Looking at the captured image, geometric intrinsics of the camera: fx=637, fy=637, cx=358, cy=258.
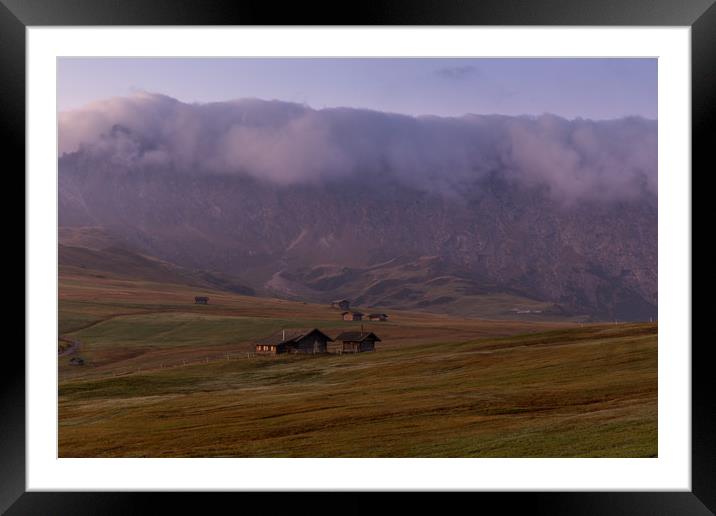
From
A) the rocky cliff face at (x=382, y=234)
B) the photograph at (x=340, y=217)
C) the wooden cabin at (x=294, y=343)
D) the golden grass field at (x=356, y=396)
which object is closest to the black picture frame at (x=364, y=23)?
the golden grass field at (x=356, y=396)

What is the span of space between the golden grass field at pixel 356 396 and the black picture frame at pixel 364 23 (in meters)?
7.90

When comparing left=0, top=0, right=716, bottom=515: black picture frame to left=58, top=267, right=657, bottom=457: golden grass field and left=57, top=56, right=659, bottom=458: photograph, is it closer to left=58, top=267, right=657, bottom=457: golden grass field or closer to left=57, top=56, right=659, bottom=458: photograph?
left=58, top=267, right=657, bottom=457: golden grass field

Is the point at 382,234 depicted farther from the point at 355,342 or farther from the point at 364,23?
the point at 364,23

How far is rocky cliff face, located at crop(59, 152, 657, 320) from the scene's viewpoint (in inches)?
3698

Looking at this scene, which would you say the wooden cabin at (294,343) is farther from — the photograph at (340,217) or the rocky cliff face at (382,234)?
the rocky cliff face at (382,234)

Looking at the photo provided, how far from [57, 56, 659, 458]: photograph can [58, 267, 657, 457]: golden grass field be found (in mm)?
358

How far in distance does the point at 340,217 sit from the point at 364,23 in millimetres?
107914

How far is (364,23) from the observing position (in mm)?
3166

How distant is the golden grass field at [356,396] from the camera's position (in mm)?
18344

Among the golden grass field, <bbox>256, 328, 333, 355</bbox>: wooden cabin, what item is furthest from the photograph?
the golden grass field

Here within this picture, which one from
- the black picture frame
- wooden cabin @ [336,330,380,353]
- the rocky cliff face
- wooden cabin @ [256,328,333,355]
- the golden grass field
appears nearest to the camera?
the black picture frame

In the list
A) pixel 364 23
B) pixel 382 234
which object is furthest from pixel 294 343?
pixel 382 234

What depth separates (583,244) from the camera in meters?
100

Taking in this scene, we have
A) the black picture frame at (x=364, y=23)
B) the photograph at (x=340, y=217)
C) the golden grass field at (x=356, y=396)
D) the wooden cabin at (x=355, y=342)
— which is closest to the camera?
the black picture frame at (x=364, y=23)
